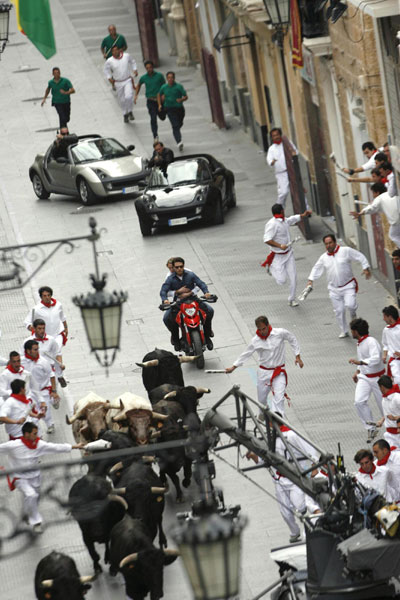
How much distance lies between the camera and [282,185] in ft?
95.5

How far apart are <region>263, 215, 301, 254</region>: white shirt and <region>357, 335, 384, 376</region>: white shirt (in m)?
5.30

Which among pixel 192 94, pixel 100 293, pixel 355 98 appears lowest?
pixel 192 94

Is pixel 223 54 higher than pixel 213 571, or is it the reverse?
pixel 213 571

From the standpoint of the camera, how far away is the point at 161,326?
23953 millimetres

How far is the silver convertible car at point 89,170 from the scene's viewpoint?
31.0 metres

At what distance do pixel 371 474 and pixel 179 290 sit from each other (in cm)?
670

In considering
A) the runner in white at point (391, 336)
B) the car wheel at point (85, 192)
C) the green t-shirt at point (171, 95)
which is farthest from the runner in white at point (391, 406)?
the green t-shirt at point (171, 95)

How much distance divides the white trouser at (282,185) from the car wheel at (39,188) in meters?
5.62

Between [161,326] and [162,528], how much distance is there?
23.2 ft

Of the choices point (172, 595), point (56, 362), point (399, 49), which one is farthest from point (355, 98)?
point (172, 595)

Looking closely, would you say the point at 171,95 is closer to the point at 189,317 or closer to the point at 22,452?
the point at 189,317

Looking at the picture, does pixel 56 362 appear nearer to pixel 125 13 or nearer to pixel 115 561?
pixel 115 561

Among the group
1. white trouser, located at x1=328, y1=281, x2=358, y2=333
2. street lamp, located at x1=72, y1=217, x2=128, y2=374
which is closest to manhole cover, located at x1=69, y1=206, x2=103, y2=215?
white trouser, located at x1=328, y1=281, x2=358, y2=333

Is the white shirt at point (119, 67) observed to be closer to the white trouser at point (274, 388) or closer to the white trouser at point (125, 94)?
the white trouser at point (125, 94)
